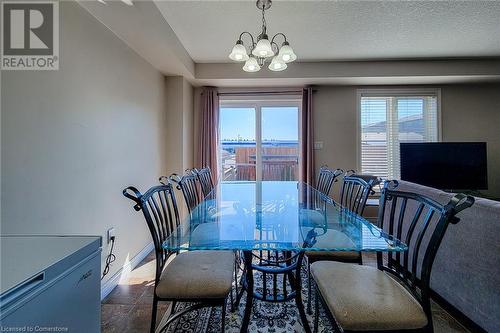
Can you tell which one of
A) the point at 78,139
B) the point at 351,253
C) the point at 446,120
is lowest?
the point at 351,253

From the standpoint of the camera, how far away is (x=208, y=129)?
4023 mm

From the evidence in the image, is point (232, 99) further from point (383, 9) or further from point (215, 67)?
point (383, 9)

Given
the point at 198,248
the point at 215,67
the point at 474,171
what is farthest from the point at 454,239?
the point at 215,67

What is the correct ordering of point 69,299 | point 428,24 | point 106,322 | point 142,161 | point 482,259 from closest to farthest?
1. point 69,299
2. point 482,259
3. point 106,322
4. point 428,24
5. point 142,161

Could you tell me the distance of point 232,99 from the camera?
13.7 feet

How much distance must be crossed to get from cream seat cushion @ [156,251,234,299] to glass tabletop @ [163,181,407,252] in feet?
0.66

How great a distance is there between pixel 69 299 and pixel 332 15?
9.23ft

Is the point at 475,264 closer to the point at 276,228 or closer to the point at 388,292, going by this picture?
the point at 388,292

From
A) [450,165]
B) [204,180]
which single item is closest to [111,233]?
[204,180]

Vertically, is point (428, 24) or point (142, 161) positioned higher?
point (428, 24)

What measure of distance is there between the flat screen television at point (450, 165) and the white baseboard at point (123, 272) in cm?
378

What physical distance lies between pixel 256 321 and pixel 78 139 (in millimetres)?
1839

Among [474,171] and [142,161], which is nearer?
[142,161]

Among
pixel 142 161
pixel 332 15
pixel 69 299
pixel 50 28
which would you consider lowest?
pixel 69 299
